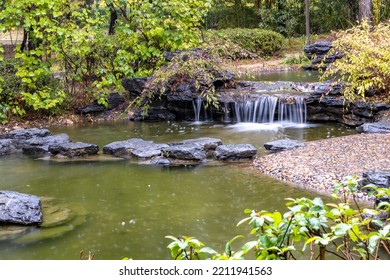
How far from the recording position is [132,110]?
45.4 ft

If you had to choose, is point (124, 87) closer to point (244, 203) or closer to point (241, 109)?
point (241, 109)

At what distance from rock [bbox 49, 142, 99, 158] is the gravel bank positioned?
2968mm

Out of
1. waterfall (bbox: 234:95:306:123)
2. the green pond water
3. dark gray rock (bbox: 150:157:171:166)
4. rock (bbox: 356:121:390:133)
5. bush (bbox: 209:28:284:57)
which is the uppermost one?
bush (bbox: 209:28:284:57)

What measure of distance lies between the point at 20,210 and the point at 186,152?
3286 millimetres

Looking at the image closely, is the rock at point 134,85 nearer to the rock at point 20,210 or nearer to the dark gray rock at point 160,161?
the dark gray rock at point 160,161

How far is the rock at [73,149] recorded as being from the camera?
945 centimetres

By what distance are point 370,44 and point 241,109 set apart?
10.6 ft

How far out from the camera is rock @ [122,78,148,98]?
533 inches

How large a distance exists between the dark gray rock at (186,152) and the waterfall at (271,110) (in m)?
3.70

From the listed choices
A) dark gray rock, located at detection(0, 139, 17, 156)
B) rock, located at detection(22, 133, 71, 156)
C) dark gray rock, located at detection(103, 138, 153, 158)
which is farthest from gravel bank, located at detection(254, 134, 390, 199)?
dark gray rock, located at detection(0, 139, 17, 156)

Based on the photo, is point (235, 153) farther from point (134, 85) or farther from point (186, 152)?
point (134, 85)

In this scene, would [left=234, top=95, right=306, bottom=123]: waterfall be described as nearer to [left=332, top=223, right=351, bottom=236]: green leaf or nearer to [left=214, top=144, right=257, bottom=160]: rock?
[left=214, top=144, right=257, bottom=160]: rock
